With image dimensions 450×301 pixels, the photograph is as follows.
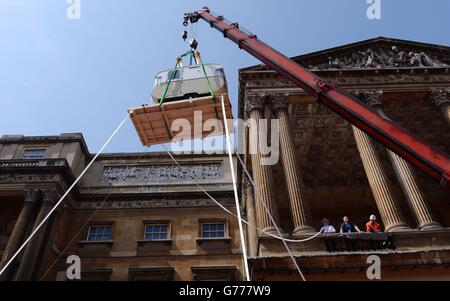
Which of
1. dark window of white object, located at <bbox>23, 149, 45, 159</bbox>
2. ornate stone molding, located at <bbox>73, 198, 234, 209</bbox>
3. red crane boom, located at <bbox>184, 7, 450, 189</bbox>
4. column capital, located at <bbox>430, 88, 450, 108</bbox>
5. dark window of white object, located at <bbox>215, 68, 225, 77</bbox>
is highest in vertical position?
dark window of white object, located at <bbox>23, 149, 45, 159</bbox>

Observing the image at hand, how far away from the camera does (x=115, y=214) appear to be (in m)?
26.6

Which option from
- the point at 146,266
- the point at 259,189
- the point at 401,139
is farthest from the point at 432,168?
the point at 146,266

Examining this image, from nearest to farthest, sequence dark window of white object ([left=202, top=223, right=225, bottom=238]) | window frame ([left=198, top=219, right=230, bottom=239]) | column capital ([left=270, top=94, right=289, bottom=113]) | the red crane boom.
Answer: the red crane boom → column capital ([left=270, top=94, right=289, bottom=113]) → window frame ([left=198, top=219, right=230, bottom=239]) → dark window of white object ([left=202, top=223, right=225, bottom=238])

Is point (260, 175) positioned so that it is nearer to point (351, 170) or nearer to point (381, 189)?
point (381, 189)

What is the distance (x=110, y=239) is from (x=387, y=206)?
56.0 feet

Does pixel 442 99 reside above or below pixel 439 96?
below

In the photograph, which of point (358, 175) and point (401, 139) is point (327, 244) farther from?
point (358, 175)

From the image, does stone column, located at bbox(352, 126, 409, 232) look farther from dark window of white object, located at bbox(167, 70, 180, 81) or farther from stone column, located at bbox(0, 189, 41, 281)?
stone column, located at bbox(0, 189, 41, 281)

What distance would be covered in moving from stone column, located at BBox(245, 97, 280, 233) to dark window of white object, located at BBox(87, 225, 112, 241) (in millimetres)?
12070

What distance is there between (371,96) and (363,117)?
1207 cm

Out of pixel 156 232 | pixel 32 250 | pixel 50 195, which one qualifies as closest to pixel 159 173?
pixel 156 232

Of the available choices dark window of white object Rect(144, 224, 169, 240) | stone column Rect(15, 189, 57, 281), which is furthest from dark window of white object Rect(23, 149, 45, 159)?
dark window of white object Rect(144, 224, 169, 240)

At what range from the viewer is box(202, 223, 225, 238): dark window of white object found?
25391 millimetres
